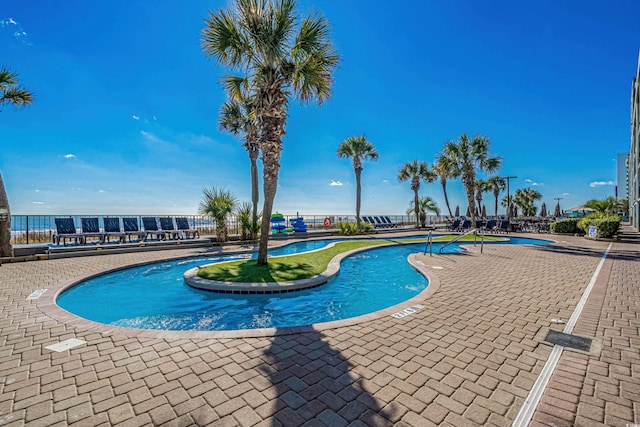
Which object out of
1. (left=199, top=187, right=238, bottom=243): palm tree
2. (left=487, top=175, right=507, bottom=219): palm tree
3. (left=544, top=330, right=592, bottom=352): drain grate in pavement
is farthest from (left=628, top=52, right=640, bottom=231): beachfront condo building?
(left=199, top=187, right=238, bottom=243): palm tree

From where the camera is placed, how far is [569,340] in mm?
3303

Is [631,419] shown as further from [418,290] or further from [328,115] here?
[328,115]

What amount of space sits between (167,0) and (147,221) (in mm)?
9582

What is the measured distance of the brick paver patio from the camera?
78.7 inches

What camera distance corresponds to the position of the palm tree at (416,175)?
1096 inches

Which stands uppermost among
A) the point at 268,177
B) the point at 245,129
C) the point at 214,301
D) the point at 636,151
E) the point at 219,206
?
the point at 636,151

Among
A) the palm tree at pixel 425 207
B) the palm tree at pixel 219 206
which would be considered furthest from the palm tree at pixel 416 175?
the palm tree at pixel 219 206

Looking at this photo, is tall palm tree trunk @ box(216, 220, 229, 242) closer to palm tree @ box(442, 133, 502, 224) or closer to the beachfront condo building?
palm tree @ box(442, 133, 502, 224)

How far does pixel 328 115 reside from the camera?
61.0ft

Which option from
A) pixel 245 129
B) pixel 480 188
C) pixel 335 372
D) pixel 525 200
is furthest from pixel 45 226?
pixel 525 200

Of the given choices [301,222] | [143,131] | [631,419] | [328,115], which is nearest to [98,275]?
[631,419]

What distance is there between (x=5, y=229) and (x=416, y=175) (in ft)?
92.9

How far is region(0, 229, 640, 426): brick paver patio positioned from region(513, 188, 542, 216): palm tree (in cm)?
5878

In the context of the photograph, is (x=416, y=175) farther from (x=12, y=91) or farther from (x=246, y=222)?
(x=12, y=91)
